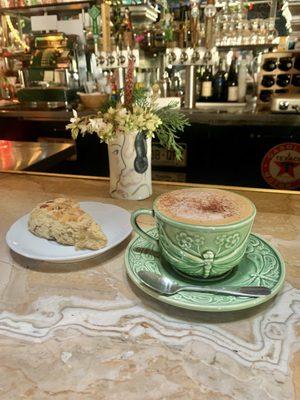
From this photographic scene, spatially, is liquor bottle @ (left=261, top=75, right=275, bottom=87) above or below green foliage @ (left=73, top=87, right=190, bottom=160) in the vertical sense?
above

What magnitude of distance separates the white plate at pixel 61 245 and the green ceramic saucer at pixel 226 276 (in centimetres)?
6

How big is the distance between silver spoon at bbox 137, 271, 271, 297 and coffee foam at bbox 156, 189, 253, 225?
0.10 meters

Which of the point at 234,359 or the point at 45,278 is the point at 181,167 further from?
the point at 234,359

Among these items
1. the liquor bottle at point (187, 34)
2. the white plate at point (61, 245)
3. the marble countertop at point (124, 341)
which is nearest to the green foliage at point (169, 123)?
the white plate at point (61, 245)

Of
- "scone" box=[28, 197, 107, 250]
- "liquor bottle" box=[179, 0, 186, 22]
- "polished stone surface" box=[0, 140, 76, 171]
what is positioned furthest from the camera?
"liquor bottle" box=[179, 0, 186, 22]

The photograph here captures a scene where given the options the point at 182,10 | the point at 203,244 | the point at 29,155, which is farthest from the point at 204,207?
the point at 182,10

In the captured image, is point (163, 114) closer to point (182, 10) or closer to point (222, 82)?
point (222, 82)

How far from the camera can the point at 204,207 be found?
0.53m

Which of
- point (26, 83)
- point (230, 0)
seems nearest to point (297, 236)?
point (230, 0)

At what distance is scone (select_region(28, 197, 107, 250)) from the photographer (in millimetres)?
608

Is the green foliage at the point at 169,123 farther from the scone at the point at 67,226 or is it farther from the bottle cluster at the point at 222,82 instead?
the bottle cluster at the point at 222,82

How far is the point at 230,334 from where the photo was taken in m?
0.44

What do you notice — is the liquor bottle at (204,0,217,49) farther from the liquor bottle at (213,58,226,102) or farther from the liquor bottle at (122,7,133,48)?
the liquor bottle at (122,7,133,48)

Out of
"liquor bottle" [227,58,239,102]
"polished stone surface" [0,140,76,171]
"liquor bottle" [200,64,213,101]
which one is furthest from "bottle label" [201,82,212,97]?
"polished stone surface" [0,140,76,171]
